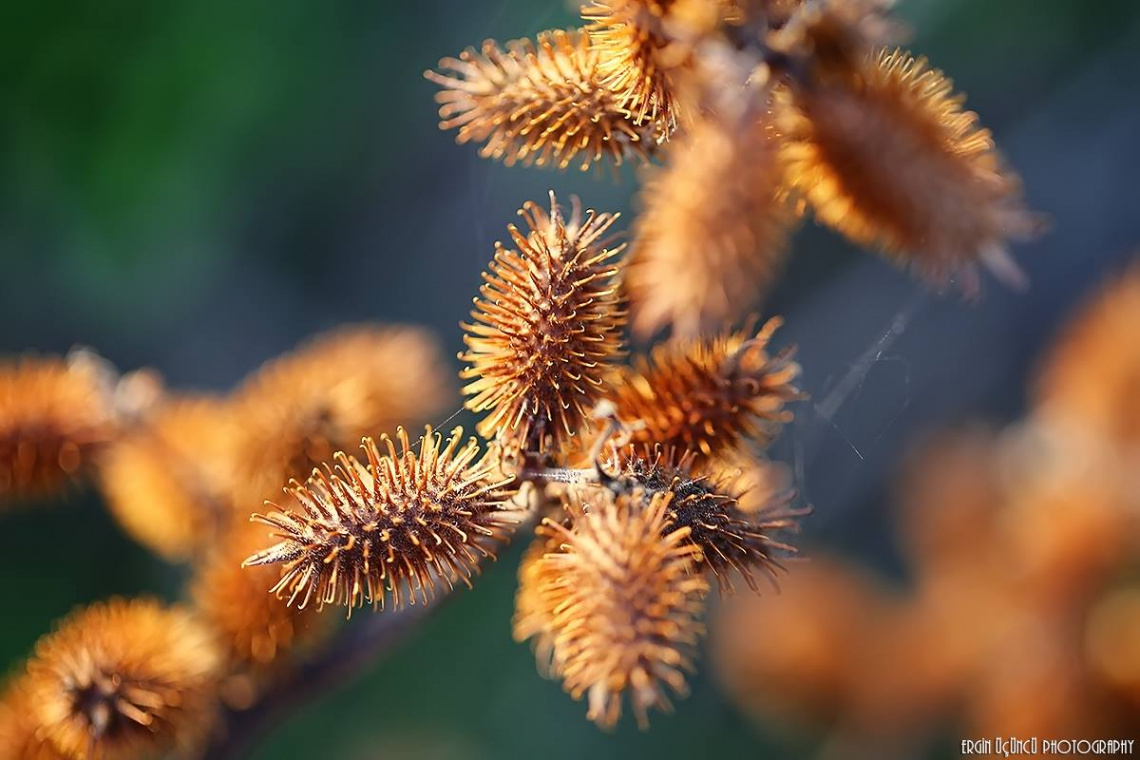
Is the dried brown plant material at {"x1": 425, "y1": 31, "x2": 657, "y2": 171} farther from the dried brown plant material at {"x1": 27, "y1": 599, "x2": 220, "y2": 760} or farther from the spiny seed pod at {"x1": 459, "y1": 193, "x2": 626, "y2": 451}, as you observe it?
the dried brown plant material at {"x1": 27, "y1": 599, "x2": 220, "y2": 760}

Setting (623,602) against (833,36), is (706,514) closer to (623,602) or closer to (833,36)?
(623,602)

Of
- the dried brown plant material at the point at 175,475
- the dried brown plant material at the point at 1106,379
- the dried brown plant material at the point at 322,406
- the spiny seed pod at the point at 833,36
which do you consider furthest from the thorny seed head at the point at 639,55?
the dried brown plant material at the point at 1106,379

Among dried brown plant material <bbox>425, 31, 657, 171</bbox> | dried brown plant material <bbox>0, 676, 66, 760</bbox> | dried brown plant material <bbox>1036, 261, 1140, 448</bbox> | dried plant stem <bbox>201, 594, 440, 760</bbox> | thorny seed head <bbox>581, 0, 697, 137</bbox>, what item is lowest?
dried brown plant material <bbox>0, 676, 66, 760</bbox>

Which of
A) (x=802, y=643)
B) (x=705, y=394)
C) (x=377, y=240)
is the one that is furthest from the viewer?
(x=377, y=240)

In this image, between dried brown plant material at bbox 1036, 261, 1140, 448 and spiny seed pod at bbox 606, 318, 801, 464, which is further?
dried brown plant material at bbox 1036, 261, 1140, 448

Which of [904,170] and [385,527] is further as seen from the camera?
[904,170]

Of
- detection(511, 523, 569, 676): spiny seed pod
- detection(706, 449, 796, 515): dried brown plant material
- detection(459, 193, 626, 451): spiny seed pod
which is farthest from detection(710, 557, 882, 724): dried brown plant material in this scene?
detection(459, 193, 626, 451): spiny seed pod

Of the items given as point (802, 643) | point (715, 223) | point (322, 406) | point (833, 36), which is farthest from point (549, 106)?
point (802, 643)

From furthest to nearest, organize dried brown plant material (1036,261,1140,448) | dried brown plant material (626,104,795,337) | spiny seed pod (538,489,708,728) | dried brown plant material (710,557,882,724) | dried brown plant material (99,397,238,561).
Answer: dried brown plant material (710,557,882,724), dried brown plant material (1036,261,1140,448), dried brown plant material (99,397,238,561), dried brown plant material (626,104,795,337), spiny seed pod (538,489,708,728)
